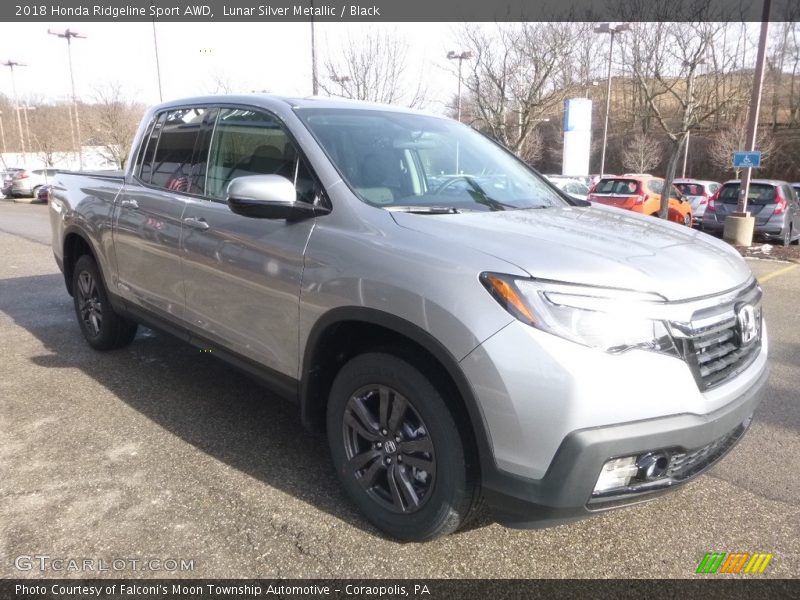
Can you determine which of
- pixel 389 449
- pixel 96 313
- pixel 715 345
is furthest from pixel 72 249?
pixel 715 345

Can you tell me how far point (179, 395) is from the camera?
423 cm

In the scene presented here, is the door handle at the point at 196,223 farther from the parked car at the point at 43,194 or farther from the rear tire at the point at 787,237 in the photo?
the parked car at the point at 43,194

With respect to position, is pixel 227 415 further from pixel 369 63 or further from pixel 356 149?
pixel 369 63

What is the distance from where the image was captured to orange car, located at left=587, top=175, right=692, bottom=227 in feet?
50.9

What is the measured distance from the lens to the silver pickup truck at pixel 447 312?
208 cm

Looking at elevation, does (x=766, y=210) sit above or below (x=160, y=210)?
below

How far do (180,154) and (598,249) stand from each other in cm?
280

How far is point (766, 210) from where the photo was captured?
1384 centimetres

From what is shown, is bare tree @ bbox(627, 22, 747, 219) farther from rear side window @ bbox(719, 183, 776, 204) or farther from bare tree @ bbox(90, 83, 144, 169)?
bare tree @ bbox(90, 83, 144, 169)

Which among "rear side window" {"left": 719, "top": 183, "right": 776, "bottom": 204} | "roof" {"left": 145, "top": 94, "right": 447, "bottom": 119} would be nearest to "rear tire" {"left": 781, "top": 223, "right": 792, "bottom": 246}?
"rear side window" {"left": 719, "top": 183, "right": 776, "bottom": 204}

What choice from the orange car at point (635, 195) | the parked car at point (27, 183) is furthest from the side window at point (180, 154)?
the parked car at point (27, 183)

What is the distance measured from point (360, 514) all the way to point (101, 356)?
3177 mm

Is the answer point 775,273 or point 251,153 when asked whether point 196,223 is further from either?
point 775,273

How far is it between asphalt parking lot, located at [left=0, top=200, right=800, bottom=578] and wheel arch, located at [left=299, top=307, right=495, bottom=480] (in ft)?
1.78
